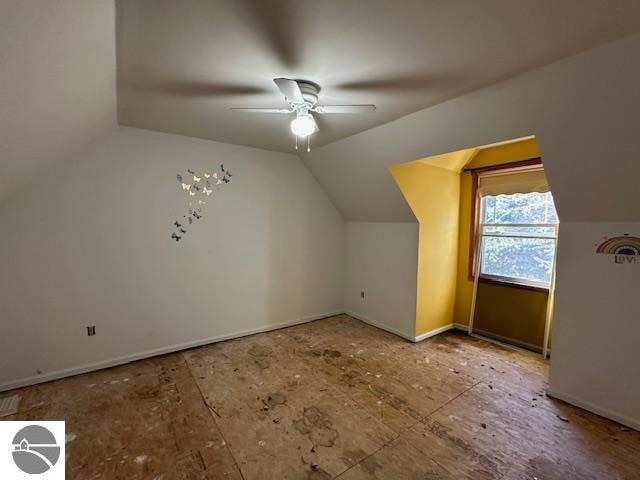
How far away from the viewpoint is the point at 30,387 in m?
2.53

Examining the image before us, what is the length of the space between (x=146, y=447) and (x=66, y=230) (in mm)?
2058

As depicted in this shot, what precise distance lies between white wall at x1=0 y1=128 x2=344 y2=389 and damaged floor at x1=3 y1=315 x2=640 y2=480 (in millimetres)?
373

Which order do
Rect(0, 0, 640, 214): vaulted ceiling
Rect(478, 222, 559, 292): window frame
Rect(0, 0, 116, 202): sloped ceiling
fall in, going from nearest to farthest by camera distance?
Rect(0, 0, 116, 202): sloped ceiling < Rect(0, 0, 640, 214): vaulted ceiling < Rect(478, 222, 559, 292): window frame

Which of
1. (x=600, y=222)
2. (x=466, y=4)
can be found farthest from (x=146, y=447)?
(x=600, y=222)

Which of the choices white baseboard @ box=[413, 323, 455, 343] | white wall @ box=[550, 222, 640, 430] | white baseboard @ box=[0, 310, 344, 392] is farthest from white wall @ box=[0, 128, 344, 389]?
white wall @ box=[550, 222, 640, 430]

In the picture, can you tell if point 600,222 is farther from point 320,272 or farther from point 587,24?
point 320,272

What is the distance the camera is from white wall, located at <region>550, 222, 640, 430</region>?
6.86ft

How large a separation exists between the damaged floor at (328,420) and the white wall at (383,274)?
0.70 meters

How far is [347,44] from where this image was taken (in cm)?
152

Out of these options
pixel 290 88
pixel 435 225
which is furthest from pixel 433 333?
pixel 290 88

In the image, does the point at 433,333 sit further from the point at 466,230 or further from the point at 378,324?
the point at 466,230

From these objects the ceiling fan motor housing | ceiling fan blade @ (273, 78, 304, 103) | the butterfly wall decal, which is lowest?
the butterfly wall decal

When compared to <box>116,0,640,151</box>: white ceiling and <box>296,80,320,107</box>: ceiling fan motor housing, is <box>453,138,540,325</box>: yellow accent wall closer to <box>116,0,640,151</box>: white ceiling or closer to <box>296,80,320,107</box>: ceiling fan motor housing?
<box>116,0,640,151</box>: white ceiling

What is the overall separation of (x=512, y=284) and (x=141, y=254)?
4312mm
